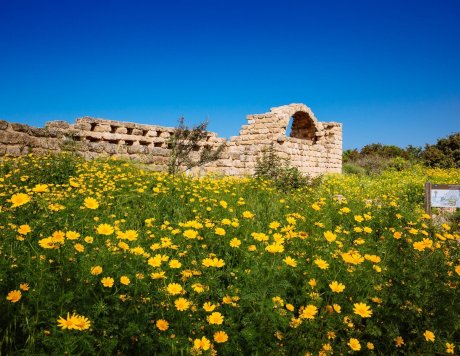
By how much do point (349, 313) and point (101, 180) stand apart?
5.02m

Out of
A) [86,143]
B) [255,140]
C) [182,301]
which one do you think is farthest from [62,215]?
[255,140]

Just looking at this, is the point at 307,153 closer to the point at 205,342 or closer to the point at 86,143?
the point at 86,143

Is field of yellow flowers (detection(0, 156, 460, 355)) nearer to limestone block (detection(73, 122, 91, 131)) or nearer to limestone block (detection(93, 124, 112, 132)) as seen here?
limestone block (detection(73, 122, 91, 131))

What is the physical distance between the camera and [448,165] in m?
24.1

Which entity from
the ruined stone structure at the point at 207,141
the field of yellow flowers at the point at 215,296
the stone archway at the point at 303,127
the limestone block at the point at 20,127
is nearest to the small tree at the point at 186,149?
the ruined stone structure at the point at 207,141

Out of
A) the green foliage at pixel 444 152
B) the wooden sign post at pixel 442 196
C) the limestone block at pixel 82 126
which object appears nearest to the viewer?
the wooden sign post at pixel 442 196

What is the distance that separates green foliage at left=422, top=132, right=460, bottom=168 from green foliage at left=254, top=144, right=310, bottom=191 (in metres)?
18.1

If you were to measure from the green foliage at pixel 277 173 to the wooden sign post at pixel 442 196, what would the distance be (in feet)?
13.4

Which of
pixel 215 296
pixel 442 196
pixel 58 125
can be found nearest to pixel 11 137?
pixel 58 125

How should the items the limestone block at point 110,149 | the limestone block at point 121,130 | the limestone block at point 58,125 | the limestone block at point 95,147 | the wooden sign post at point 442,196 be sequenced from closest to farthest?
1. the wooden sign post at point 442,196
2. the limestone block at point 95,147
3. the limestone block at point 110,149
4. the limestone block at point 58,125
5. the limestone block at point 121,130

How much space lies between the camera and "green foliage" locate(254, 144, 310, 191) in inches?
412

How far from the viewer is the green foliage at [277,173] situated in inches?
412

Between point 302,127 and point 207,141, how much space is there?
266 inches

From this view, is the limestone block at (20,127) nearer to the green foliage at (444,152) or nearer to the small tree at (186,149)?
the small tree at (186,149)
